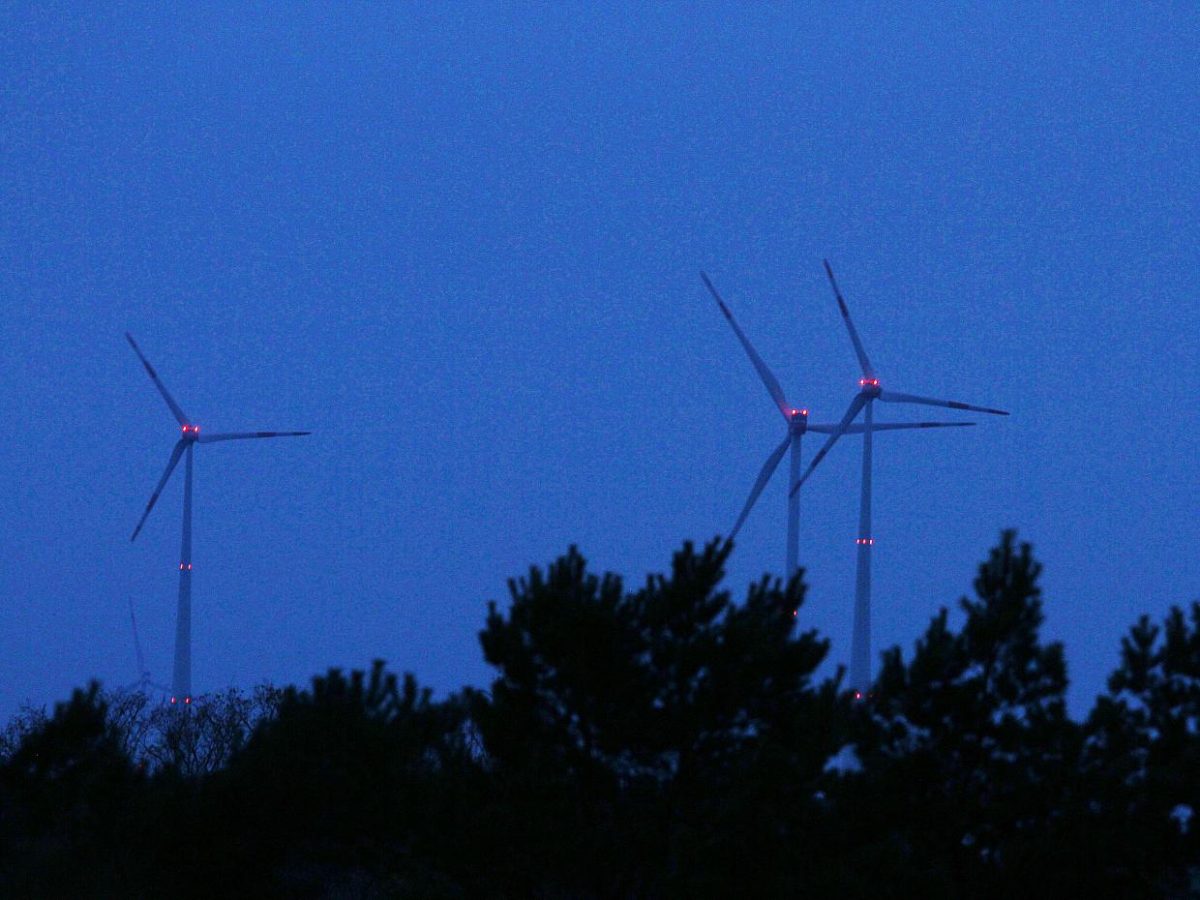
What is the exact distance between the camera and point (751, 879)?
22.7 metres

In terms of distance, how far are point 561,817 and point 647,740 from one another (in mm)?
1755

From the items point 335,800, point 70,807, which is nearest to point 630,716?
point 335,800

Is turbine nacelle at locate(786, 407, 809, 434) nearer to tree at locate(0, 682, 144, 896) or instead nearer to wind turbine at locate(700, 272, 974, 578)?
wind turbine at locate(700, 272, 974, 578)

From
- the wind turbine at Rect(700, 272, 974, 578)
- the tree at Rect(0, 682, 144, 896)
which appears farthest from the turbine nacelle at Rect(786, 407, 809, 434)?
the tree at Rect(0, 682, 144, 896)

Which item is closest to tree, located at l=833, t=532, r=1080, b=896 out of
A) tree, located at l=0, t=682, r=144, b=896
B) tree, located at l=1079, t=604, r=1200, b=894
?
tree, located at l=1079, t=604, r=1200, b=894

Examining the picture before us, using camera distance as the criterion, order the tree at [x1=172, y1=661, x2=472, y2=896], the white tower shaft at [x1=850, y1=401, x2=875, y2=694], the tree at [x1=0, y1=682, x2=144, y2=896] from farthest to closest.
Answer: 1. the white tower shaft at [x1=850, y1=401, x2=875, y2=694]
2. the tree at [x1=172, y1=661, x2=472, y2=896]
3. the tree at [x1=0, y1=682, x2=144, y2=896]

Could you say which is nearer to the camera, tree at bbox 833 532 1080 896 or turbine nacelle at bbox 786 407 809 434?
tree at bbox 833 532 1080 896

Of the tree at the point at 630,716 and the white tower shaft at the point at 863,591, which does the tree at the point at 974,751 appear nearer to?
the tree at the point at 630,716

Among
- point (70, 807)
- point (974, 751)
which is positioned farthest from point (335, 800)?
point (974, 751)

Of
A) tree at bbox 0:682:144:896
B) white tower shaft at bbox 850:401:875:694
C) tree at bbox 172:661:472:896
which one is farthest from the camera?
white tower shaft at bbox 850:401:875:694

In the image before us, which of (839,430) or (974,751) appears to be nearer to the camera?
(974,751)

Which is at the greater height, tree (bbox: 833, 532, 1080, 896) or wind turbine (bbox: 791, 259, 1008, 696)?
wind turbine (bbox: 791, 259, 1008, 696)

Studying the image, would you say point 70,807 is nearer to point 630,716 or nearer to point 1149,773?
point 630,716

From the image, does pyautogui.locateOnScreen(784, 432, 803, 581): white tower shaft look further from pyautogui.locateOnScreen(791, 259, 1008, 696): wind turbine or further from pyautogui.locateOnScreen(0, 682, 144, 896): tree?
pyautogui.locateOnScreen(0, 682, 144, 896): tree
